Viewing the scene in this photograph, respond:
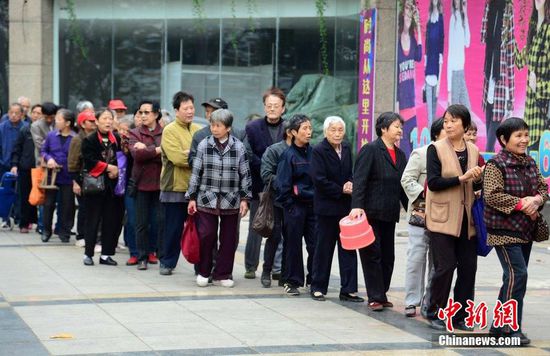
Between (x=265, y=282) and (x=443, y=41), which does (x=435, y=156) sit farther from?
(x=443, y=41)

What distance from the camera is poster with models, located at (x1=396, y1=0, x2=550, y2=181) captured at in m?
15.6

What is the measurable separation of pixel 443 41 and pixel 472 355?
11076 mm

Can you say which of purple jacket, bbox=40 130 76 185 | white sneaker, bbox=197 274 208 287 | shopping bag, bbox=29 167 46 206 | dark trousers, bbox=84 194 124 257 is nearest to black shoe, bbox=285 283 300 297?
white sneaker, bbox=197 274 208 287

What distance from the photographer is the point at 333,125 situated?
1033cm

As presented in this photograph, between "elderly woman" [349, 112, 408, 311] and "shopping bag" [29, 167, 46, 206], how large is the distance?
264 inches

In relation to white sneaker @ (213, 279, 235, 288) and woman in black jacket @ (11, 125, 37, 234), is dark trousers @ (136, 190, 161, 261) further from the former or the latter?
woman in black jacket @ (11, 125, 37, 234)

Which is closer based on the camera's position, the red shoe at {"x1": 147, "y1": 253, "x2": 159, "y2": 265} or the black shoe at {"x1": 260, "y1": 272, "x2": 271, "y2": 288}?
the black shoe at {"x1": 260, "y1": 272, "x2": 271, "y2": 288}

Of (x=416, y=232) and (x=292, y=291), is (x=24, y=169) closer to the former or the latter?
(x=292, y=291)

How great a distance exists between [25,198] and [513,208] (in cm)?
972

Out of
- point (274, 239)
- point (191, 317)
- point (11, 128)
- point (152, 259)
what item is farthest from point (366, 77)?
point (191, 317)

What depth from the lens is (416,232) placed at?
957 centimetres

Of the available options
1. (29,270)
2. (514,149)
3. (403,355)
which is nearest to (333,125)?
(514,149)

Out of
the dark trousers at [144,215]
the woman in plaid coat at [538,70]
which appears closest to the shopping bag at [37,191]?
the dark trousers at [144,215]

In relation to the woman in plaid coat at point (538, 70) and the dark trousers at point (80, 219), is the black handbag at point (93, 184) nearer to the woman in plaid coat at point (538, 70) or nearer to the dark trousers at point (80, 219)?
the dark trousers at point (80, 219)
